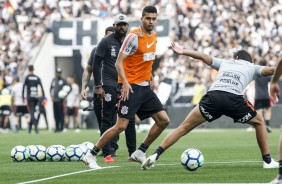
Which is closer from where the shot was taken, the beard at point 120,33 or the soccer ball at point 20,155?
the beard at point 120,33

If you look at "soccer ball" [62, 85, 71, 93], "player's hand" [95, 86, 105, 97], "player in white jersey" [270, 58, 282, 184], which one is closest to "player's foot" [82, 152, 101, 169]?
"player's hand" [95, 86, 105, 97]

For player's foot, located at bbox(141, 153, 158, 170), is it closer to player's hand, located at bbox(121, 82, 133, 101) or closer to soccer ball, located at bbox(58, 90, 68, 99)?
player's hand, located at bbox(121, 82, 133, 101)

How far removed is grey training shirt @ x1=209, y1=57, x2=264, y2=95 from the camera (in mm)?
14164

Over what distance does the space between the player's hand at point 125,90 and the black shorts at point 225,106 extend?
1.15 meters

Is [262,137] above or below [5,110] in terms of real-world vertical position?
above

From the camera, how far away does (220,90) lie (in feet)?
46.5

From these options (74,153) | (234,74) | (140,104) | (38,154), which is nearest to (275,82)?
(234,74)

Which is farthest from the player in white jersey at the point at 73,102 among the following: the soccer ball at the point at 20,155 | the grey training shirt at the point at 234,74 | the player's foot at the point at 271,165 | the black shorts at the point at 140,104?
the player's foot at the point at 271,165

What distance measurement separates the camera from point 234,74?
14.2 meters

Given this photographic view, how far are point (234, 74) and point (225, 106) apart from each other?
497 mm

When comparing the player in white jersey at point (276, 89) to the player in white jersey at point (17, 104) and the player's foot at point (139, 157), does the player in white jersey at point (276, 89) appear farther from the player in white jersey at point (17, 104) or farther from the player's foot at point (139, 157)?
the player in white jersey at point (17, 104)

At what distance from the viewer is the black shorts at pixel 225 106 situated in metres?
Answer: 14.1

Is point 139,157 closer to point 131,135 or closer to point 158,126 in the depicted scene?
point 158,126

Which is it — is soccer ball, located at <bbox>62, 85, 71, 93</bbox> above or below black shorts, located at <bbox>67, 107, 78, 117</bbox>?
above
